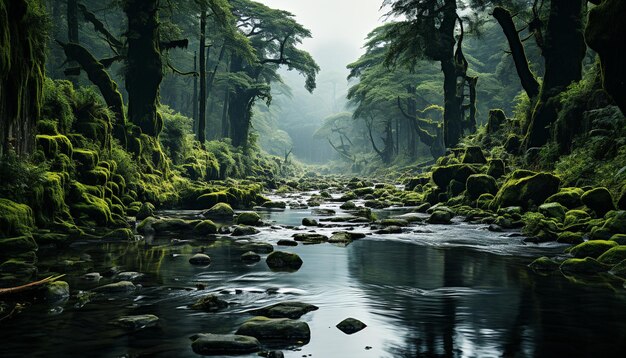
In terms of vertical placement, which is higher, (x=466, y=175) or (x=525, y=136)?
(x=525, y=136)

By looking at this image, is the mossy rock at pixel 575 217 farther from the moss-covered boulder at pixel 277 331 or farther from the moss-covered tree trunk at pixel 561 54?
the moss-covered boulder at pixel 277 331

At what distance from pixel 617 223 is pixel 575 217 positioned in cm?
172

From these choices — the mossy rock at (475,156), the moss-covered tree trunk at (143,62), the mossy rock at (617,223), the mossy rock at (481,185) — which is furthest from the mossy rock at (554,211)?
the moss-covered tree trunk at (143,62)

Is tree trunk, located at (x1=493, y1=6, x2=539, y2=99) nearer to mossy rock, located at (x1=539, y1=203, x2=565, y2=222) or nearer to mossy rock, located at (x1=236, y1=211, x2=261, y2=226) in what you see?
mossy rock, located at (x1=539, y1=203, x2=565, y2=222)

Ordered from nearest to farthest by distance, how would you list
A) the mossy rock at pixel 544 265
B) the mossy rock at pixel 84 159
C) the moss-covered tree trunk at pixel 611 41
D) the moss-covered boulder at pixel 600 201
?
the mossy rock at pixel 544 265 → the moss-covered tree trunk at pixel 611 41 → the moss-covered boulder at pixel 600 201 → the mossy rock at pixel 84 159

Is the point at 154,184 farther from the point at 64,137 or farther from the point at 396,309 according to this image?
the point at 396,309

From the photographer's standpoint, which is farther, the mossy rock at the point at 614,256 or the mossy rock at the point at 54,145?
the mossy rock at the point at 54,145

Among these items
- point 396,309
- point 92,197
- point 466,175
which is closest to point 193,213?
point 92,197

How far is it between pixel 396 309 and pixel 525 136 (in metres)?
14.4

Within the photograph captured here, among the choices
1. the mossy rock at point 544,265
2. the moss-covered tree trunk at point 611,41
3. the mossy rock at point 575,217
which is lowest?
the mossy rock at point 544,265

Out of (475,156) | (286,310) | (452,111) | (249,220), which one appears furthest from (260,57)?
(286,310)

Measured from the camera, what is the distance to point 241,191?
61.6 ft

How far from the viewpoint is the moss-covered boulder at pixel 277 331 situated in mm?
4016

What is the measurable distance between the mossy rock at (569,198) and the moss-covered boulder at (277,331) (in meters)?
9.27
